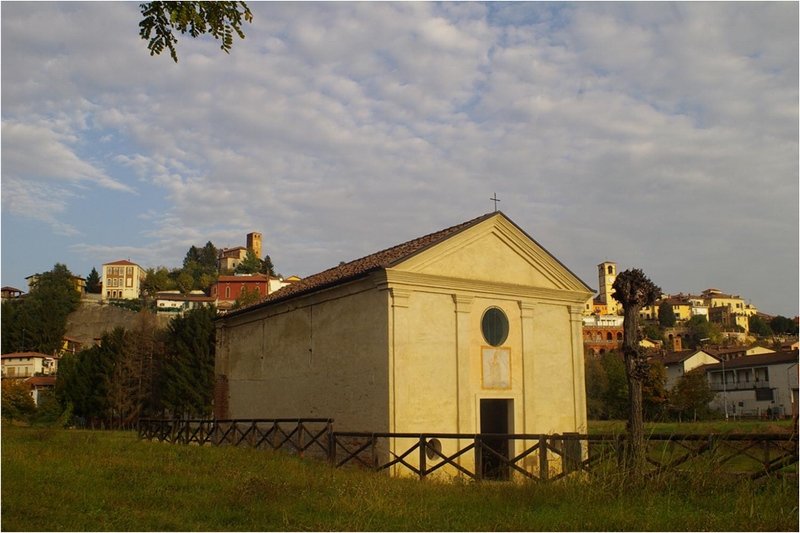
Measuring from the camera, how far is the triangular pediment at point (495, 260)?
1677 centimetres

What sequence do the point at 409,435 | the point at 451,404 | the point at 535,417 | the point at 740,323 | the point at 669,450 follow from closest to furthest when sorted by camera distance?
1. the point at 669,450
2. the point at 409,435
3. the point at 451,404
4. the point at 535,417
5. the point at 740,323

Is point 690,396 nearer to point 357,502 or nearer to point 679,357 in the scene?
point 679,357

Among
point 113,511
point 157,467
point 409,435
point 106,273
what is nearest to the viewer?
point 113,511

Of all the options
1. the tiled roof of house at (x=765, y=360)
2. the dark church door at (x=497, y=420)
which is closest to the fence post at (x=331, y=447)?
the dark church door at (x=497, y=420)

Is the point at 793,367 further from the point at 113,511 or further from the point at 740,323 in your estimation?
the point at 740,323

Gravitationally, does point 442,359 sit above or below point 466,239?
below

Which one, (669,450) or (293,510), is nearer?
(293,510)

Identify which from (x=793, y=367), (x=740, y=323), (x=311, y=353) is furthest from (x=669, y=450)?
(x=740, y=323)

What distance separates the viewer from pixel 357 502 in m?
9.46

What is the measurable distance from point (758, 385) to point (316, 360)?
55.2 meters

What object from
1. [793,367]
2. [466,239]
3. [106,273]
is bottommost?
[793,367]

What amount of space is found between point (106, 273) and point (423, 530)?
12738 centimetres

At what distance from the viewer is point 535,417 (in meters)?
17.7

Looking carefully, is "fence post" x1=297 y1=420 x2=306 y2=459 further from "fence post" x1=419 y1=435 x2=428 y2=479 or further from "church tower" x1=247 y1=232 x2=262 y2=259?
"church tower" x1=247 y1=232 x2=262 y2=259
